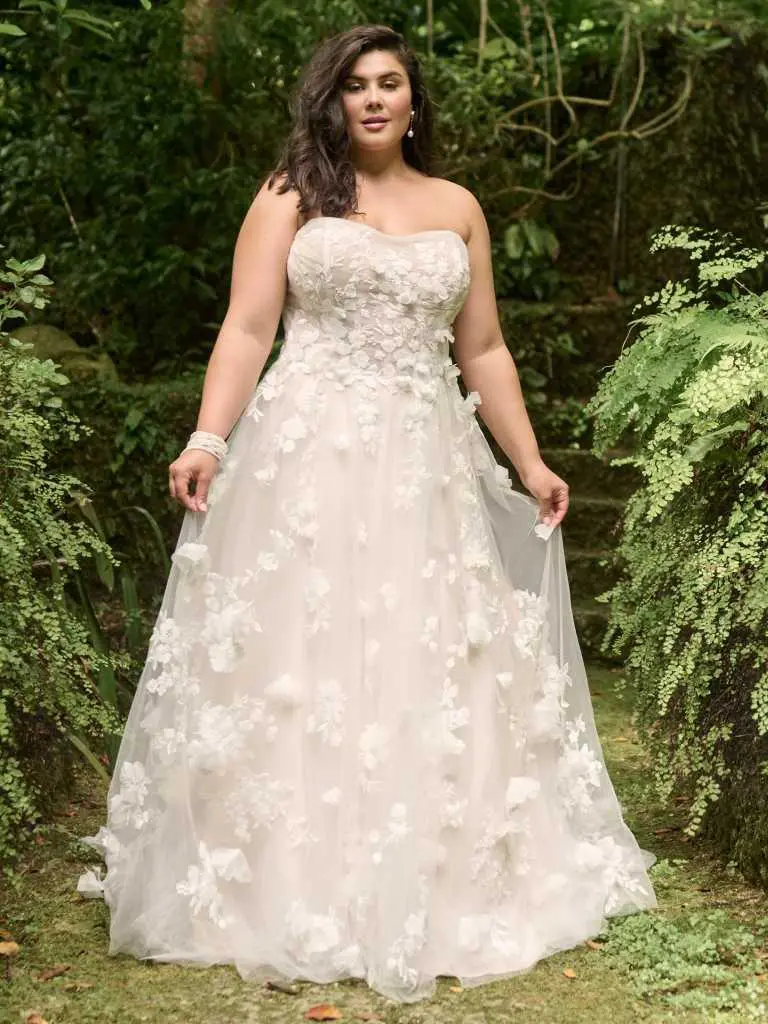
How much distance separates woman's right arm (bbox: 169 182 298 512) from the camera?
3.16 metres

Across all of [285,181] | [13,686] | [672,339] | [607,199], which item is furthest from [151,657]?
[607,199]

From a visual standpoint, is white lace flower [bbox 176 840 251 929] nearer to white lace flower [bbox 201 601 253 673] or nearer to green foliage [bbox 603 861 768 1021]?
white lace flower [bbox 201 601 253 673]

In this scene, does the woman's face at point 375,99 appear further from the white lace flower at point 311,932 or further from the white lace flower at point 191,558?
the white lace flower at point 311,932

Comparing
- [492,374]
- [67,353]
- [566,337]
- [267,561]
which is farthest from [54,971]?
[566,337]

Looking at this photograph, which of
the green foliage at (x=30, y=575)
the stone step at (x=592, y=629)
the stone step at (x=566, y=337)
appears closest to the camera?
the green foliage at (x=30, y=575)

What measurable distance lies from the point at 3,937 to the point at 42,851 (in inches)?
21.4

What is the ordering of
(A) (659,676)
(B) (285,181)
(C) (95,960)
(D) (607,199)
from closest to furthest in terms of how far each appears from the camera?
(C) (95,960), (B) (285,181), (A) (659,676), (D) (607,199)

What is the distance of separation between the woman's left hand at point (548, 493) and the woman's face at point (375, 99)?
98 centimetres

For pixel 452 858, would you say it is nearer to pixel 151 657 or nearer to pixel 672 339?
pixel 151 657

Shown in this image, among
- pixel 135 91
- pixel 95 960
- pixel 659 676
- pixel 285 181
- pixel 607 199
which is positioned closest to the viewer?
pixel 95 960

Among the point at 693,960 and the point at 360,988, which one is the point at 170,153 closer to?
the point at 360,988

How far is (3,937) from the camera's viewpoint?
308 centimetres

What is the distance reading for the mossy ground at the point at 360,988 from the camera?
2699 mm

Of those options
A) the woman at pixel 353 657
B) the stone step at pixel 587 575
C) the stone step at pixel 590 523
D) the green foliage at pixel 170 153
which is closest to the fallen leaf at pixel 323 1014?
the woman at pixel 353 657
